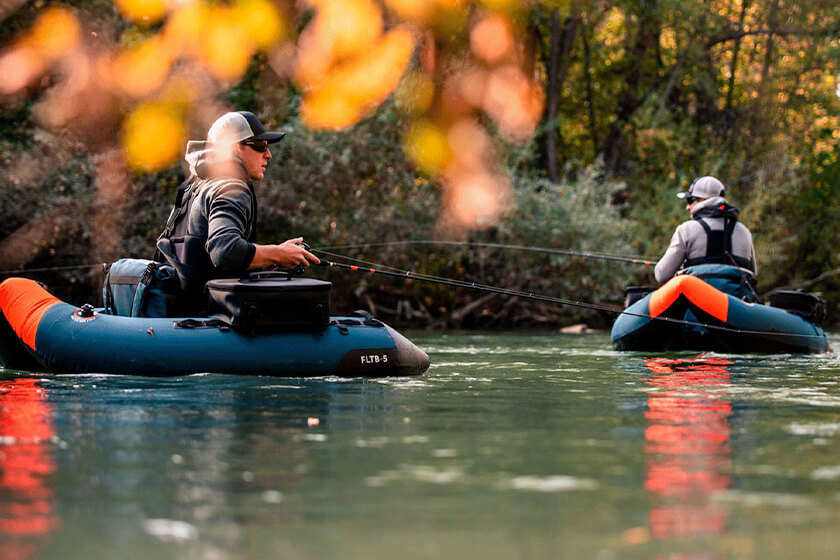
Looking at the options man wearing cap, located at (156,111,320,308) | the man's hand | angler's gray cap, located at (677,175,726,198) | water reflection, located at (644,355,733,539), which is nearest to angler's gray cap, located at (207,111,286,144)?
man wearing cap, located at (156,111,320,308)

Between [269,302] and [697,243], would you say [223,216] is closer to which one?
[269,302]

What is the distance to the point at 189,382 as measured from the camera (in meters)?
6.32

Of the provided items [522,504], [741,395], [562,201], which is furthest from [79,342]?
[562,201]

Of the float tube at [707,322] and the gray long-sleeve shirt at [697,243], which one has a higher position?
the gray long-sleeve shirt at [697,243]

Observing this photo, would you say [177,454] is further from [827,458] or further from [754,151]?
[754,151]

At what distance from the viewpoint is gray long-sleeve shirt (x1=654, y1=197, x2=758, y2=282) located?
9555mm

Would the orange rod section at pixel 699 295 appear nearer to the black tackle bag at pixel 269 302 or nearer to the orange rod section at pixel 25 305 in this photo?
the black tackle bag at pixel 269 302

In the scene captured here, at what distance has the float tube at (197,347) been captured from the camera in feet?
21.3

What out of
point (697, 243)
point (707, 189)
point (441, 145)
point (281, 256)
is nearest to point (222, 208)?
point (281, 256)

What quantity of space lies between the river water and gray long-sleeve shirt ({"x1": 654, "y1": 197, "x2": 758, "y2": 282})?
318 centimetres

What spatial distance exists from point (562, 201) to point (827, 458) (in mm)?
12366

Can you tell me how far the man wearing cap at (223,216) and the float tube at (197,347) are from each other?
0.34m

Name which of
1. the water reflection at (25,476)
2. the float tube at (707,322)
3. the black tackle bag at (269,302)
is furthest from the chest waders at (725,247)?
the water reflection at (25,476)

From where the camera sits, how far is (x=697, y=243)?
9.59 metres
